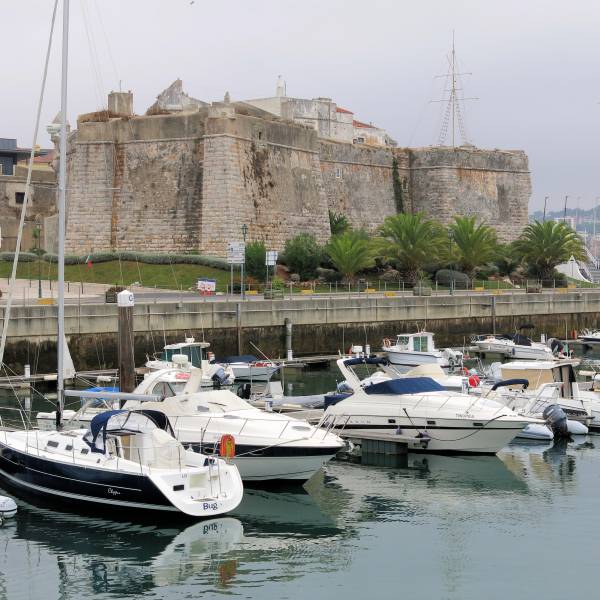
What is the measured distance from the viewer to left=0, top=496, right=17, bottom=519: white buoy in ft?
74.7

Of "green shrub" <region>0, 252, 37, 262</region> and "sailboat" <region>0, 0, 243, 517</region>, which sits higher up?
"green shrub" <region>0, 252, 37, 262</region>

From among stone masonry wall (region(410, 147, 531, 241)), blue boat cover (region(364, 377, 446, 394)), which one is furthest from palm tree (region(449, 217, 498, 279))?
blue boat cover (region(364, 377, 446, 394))

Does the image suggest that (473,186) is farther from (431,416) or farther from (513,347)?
(431,416)

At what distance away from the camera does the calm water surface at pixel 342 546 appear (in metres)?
18.8

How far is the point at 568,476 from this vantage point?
27484 mm

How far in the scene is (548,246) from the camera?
70688mm

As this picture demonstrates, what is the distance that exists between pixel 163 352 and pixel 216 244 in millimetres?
19286

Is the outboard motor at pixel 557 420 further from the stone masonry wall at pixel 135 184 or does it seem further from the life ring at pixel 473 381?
the stone masonry wall at pixel 135 184

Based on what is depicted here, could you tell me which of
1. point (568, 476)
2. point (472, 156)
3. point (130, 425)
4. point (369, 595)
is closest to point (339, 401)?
point (568, 476)

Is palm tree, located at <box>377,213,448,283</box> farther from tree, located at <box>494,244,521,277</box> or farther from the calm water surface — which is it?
the calm water surface

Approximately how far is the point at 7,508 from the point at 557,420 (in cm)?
1609

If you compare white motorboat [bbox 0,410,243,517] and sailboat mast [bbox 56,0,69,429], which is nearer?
white motorboat [bbox 0,410,243,517]

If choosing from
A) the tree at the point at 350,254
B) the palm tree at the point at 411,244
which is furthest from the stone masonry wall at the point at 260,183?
the palm tree at the point at 411,244

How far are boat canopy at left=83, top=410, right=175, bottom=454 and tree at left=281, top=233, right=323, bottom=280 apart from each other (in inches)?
1582
